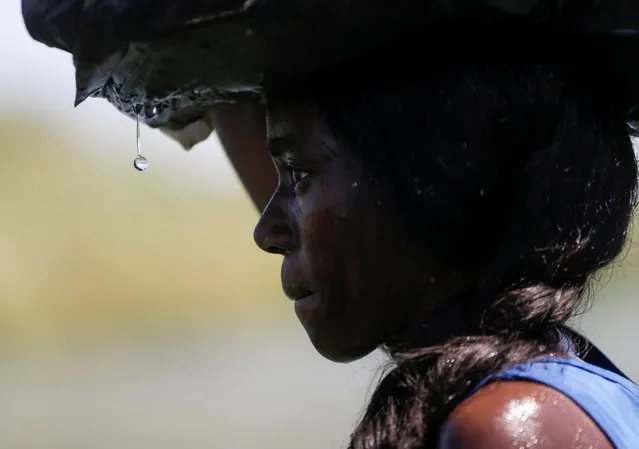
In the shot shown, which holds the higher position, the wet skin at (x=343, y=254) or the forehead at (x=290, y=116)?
the forehead at (x=290, y=116)

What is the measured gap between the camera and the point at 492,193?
4.71 ft

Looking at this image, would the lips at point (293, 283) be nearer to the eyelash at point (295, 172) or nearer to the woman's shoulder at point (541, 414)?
the eyelash at point (295, 172)

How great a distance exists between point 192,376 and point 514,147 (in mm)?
7610

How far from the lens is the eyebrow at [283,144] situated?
5.15 ft

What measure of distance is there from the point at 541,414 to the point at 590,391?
11 centimetres

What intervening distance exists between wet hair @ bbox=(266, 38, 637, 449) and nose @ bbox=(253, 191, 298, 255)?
16 centimetres

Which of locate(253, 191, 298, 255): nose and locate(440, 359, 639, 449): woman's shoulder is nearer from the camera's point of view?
locate(440, 359, 639, 449): woman's shoulder

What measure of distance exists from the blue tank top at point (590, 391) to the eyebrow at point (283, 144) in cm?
44

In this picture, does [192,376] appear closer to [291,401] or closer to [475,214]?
[291,401]

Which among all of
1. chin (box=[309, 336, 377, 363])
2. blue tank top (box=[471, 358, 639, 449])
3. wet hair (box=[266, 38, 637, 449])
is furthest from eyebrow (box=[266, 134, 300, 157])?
blue tank top (box=[471, 358, 639, 449])

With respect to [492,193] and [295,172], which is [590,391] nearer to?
[492,193]

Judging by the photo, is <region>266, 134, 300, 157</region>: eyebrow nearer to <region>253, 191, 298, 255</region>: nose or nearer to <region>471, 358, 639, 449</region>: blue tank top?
<region>253, 191, 298, 255</region>: nose

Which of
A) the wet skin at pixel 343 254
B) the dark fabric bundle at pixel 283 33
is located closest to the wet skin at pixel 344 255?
the wet skin at pixel 343 254

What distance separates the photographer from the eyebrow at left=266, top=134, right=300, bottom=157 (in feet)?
5.15
